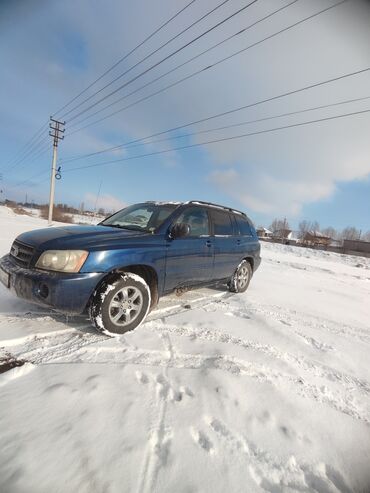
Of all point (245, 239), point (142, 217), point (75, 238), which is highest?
point (142, 217)

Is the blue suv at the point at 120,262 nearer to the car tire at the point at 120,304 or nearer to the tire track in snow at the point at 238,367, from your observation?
the car tire at the point at 120,304

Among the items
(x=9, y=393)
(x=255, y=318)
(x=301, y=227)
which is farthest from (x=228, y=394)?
(x=301, y=227)

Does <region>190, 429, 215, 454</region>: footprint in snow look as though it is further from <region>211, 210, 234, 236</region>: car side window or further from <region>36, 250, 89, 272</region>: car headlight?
<region>211, 210, 234, 236</region>: car side window

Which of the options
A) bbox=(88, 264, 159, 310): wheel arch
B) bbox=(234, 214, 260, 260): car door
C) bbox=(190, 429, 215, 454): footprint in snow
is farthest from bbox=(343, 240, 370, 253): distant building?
bbox=(190, 429, 215, 454): footprint in snow


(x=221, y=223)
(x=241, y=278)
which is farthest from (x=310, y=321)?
(x=221, y=223)

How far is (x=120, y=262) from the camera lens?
331 cm

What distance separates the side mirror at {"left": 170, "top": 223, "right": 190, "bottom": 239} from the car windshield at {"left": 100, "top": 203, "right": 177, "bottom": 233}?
24 cm

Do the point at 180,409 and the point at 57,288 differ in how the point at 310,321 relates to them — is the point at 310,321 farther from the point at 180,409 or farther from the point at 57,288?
the point at 57,288

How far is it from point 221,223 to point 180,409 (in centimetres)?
343

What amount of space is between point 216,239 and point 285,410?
2.92 meters

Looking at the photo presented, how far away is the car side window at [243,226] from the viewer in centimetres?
572

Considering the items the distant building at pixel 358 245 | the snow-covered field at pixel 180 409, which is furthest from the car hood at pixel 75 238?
the distant building at pixel 358 245

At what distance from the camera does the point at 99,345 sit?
10.0ft

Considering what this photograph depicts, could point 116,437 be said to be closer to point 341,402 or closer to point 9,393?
point 9,393
